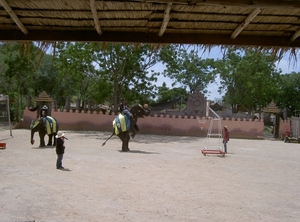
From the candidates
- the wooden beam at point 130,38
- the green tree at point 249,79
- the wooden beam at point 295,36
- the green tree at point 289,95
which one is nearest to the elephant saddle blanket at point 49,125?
the wooden beam at point 130,38

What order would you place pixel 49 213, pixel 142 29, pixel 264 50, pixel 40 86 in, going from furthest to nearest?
pixel 40 86 < pixel 49 213 < pixel 264 50 < pixel 142 29

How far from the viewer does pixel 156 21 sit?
3.06 m

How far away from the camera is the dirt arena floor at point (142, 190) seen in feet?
15.5

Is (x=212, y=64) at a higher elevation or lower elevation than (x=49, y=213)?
higher

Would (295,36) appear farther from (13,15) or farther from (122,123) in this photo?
(122,123)

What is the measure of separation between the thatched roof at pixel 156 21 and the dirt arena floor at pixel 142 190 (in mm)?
2451

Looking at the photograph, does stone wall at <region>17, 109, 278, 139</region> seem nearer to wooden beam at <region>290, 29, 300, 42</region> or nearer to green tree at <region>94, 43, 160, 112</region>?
green tree at <region>94, 43, 160, 112</region>

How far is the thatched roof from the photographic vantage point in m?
2.75

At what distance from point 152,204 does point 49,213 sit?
1.55 metres

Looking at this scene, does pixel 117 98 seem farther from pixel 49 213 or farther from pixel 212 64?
pixel 49 213

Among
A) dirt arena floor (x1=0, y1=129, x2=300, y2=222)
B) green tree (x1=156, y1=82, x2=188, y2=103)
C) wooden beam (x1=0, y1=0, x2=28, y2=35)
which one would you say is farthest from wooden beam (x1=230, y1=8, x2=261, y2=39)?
green tree (x1=156, y1=82, x2=188, y2=103)

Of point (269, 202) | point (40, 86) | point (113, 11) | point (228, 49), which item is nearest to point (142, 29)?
point (113, 11)

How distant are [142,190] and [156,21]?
378 cm

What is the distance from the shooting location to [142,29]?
3.28 m
